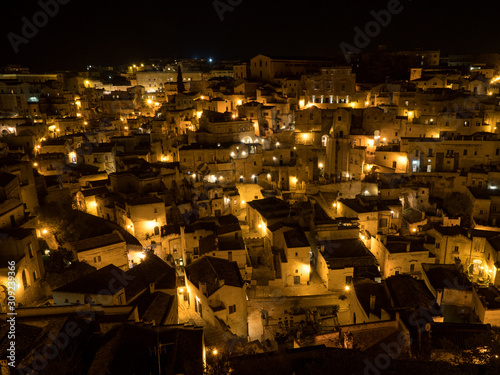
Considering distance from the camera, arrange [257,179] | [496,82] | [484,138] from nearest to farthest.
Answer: [484,138] < [257,179] < [496,82]

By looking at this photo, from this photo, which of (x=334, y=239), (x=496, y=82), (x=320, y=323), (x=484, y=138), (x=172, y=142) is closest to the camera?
(x=320, y=323)

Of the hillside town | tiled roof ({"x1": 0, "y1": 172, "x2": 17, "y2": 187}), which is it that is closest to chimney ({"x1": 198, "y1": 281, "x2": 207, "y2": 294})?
the hillside town

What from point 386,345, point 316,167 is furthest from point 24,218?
point 316,167

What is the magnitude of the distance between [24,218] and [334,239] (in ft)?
63.1

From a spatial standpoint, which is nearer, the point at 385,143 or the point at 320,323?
the point at 320,323

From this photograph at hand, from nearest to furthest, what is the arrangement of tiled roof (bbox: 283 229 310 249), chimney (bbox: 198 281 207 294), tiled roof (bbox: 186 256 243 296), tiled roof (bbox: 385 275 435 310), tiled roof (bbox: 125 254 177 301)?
tiled roof (bbox: 385 275 435 310), tiled roof (bbox: 125 254 177 301), chimney (bbox: 198 281 207 294), tiled roof (bbox: 186 256 243 296), tiled roof (bbox: 283 229 310 249)

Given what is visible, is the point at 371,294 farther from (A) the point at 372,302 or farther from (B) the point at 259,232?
(B) the point at 259,232

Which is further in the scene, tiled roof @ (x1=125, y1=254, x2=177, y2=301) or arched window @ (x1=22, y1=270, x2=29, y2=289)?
tiled roof @ (x1=125, y1=254, x2=177, y2=301)

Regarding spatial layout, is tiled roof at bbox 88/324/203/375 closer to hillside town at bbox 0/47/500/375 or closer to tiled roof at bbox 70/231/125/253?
hillside town at bbox 0/47/500/375

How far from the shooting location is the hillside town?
14.3m

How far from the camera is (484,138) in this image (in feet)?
105

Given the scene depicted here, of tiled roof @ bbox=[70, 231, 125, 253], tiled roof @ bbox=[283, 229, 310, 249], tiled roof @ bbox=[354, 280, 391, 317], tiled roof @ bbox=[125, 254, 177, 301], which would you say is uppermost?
tiled roof @ bbox=[70, 231, 125, 253]

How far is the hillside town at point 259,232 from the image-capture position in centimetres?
1428

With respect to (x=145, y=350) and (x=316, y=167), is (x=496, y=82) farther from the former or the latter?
(x=145, y=350)
